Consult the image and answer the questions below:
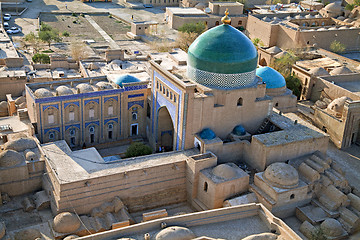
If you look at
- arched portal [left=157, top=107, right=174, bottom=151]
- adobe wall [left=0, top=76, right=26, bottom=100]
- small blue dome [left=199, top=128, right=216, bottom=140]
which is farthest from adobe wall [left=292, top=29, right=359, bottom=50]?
adobe wall [left=0, top=76, right=26, bottom=100]

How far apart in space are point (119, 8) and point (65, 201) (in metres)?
54.5

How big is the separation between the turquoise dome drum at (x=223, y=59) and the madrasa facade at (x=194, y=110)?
6 centimetres

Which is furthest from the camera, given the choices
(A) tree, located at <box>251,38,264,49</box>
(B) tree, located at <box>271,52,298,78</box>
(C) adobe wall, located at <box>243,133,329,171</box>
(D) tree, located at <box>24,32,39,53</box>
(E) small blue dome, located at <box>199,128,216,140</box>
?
(A) tree, located at <box>251,38,264,49</box>

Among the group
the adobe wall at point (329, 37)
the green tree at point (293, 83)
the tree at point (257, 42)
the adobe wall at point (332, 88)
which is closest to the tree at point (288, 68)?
the green tree at point (293, 83)

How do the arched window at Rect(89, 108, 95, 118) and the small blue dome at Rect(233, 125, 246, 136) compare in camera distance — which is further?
the arched window at Rect(89, 108, 95, 118)

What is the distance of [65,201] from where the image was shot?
23328 mm

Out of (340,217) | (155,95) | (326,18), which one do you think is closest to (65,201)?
(155,95)

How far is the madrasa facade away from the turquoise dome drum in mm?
58

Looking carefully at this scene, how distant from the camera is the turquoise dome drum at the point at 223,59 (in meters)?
26.7

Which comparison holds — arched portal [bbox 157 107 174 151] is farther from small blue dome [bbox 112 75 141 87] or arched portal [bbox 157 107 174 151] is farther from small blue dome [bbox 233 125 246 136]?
small blue dome [bbox 233 125 246 136]

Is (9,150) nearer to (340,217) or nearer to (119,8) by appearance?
→ (340,217)

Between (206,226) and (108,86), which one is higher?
(108,86)

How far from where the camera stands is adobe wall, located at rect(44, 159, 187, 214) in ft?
76.9

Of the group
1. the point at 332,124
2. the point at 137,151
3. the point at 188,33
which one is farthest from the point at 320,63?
the point at 137,151
